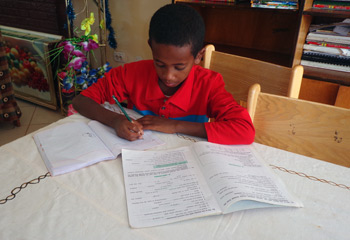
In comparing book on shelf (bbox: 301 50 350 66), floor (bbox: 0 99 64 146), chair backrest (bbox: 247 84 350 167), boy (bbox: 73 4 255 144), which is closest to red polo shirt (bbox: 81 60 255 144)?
boy (bbox: 73 4 255 144)

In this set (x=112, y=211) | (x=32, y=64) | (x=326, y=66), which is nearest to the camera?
(x=112, y=211)

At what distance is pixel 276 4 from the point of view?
1.69 meters

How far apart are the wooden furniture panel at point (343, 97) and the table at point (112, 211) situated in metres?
1.03

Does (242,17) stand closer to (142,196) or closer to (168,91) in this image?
(168,91)

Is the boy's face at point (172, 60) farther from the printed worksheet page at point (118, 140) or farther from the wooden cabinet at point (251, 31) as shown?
the wooden cabinet at point (251, 31)

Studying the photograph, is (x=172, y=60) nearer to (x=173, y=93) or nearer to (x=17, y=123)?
(x=173, y=93)

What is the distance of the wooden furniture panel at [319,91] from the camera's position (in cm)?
165

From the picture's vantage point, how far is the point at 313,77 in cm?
167

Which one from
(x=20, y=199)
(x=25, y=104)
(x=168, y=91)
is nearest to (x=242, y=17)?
(x=168, y=91)

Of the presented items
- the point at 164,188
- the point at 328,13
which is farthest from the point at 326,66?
the point at 164,188

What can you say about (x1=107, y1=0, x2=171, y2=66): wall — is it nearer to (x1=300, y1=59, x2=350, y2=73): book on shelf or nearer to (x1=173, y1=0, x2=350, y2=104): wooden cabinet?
(x1=173, y1=0, x2=350, y2=104): wooden cabinet

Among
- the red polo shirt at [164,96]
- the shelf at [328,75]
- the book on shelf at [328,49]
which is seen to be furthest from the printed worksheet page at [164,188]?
the book on shelf at [328,49]

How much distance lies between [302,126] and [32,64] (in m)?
2.51

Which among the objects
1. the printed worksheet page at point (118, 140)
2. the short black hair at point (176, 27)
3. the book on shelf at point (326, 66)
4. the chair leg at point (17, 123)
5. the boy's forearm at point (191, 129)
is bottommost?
the chair leg at point (17, 123)
